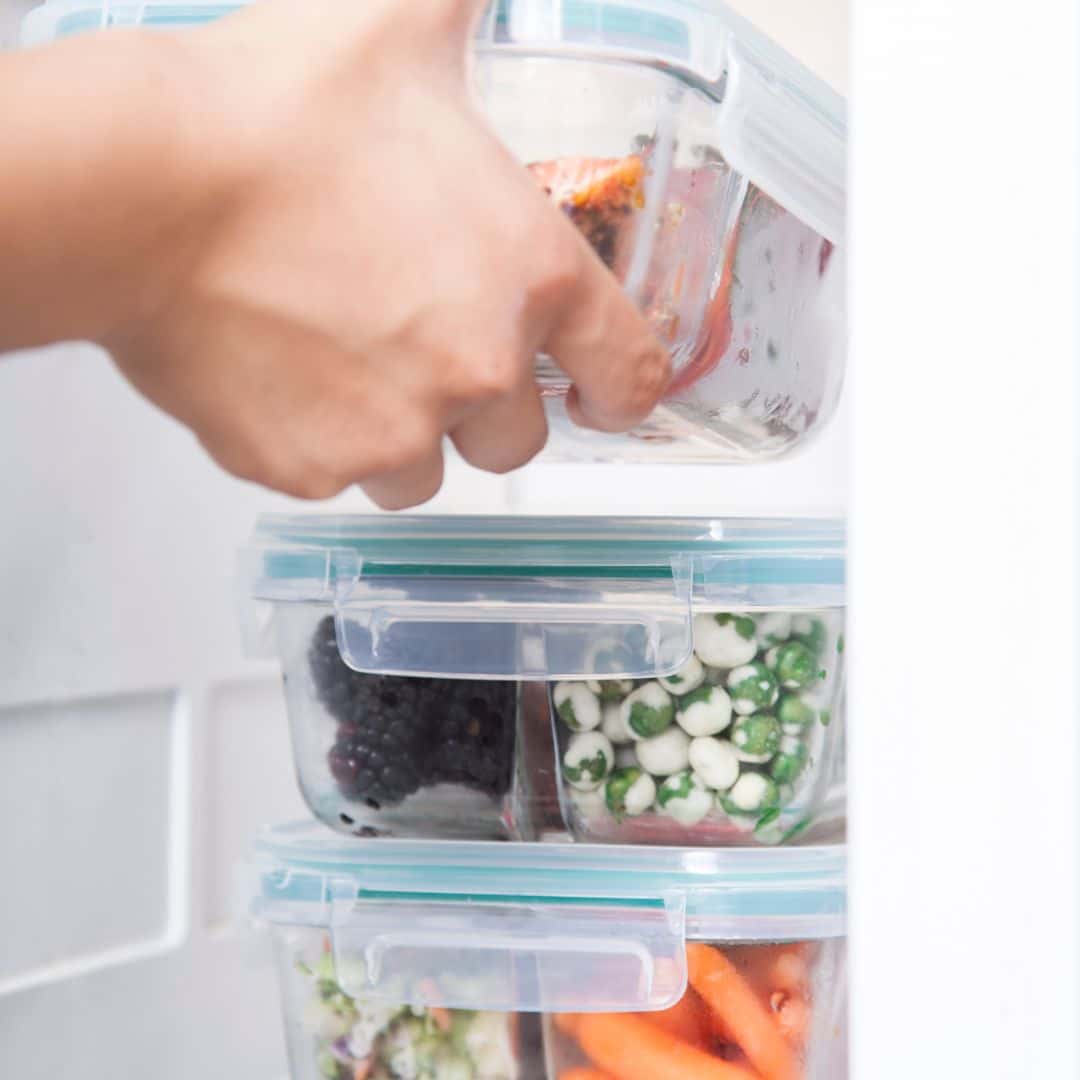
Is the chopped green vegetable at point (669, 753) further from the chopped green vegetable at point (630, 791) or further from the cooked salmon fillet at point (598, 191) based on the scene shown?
the cooked salmon fillet at point (598, 191)

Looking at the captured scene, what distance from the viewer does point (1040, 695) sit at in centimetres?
41

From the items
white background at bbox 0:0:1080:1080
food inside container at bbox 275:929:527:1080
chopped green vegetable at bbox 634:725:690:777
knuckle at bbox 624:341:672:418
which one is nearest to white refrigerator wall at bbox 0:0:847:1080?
food inside container at bbox 275:929:527:1080

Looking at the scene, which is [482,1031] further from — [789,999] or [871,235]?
[871,235]

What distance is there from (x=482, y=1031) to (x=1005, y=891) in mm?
406

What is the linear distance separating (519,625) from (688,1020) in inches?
8.9

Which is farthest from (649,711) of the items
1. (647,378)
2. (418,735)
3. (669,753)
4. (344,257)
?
(344,257)

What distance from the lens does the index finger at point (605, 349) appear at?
0.49 meters

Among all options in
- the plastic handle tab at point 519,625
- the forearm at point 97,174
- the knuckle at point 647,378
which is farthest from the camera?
the plastic handle tab at point 519,625

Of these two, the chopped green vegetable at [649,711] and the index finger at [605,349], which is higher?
the index finger at [605,349]

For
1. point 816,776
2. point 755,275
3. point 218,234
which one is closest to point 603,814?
point 816,776

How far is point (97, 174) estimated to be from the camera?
1.34ft

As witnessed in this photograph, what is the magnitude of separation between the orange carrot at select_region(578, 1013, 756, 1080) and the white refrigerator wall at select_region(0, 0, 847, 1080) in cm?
23

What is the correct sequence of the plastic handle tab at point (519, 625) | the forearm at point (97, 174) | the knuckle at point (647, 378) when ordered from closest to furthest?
1. the forearm at point (97, 174)
2. the knuckle at point (647, 378)
3. the plastic handle tab at point (519, 625)

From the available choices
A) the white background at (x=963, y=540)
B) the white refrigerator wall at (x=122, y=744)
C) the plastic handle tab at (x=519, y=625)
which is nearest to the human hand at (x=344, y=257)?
the white background at (x=963, y=540)
